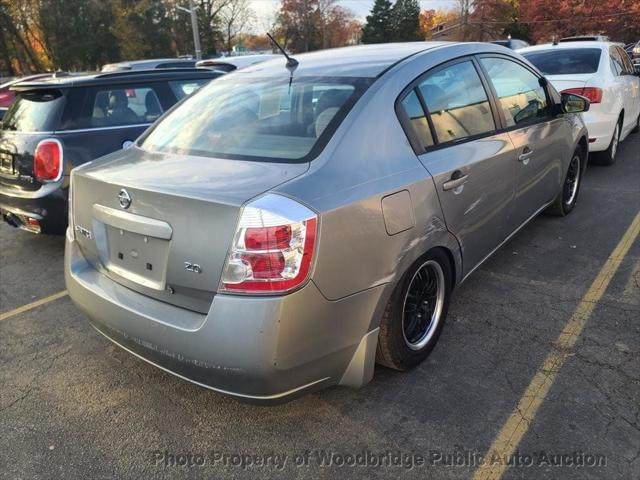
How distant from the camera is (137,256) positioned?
2.35 meters

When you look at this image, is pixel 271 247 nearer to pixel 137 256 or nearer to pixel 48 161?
pixel 137 256

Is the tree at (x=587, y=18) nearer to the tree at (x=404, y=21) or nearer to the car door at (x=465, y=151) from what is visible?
the tree at (x=404, y=21)

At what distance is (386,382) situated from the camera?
275 cm

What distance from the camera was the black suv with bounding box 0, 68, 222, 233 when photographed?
4457 mm

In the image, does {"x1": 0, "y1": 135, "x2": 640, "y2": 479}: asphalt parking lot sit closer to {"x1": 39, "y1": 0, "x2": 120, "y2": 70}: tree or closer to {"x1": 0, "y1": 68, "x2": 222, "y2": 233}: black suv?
{"x1": 0, "y1": 68, "x2": 222, "y2": 233}: black suv

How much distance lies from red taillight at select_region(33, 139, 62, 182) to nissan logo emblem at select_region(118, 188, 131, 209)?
2517 millimetres

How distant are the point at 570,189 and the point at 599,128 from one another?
1.68 metres

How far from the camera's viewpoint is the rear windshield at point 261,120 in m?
2.49

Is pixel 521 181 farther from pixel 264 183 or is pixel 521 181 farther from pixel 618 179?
pixel 618 179

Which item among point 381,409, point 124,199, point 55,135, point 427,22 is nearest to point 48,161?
point 55,135

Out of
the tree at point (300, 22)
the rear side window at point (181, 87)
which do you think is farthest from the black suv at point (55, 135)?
the tree at point (300, 22)

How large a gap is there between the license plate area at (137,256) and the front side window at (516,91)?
244cm

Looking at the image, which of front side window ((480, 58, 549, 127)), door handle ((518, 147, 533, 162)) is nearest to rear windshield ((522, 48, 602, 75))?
front side window ((480, 58, 549, 127))

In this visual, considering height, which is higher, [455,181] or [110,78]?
[110,78]
